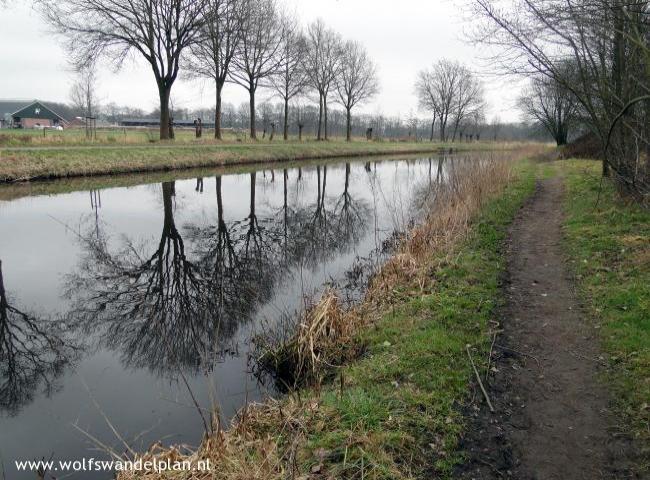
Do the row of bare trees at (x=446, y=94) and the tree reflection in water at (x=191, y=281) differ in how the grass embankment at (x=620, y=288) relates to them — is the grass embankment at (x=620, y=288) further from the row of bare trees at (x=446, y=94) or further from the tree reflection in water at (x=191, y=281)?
the row of bare trees at (x=446, y=94)

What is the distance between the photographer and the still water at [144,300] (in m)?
4.60

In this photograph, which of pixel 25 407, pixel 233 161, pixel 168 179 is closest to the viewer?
pixel 25 407

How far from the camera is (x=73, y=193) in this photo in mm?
16516

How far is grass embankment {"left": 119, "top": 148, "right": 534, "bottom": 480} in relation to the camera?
3482 millimetres

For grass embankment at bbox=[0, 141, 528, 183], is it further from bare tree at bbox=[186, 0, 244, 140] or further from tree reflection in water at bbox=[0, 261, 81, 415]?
tree reflection in water at bbox=[0, 261, 81, 415]

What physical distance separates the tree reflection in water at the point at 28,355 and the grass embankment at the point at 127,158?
13.5 meters

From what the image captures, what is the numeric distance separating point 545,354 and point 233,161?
26.1 m

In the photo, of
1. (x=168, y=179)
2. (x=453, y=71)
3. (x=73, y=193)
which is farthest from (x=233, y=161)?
(x=453, y=71)

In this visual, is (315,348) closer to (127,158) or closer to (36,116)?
(127,158)

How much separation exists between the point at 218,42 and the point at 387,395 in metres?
32.8

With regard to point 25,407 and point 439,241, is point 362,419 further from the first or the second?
point 439,241

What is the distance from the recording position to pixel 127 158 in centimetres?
2259

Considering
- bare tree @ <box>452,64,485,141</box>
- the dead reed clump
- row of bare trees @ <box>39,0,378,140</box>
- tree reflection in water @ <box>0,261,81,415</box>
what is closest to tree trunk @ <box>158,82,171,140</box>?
row of bare trees @ <box>39,0,378,140</box>

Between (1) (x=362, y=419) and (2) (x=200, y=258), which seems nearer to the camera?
(1) (x=362, y=419)
